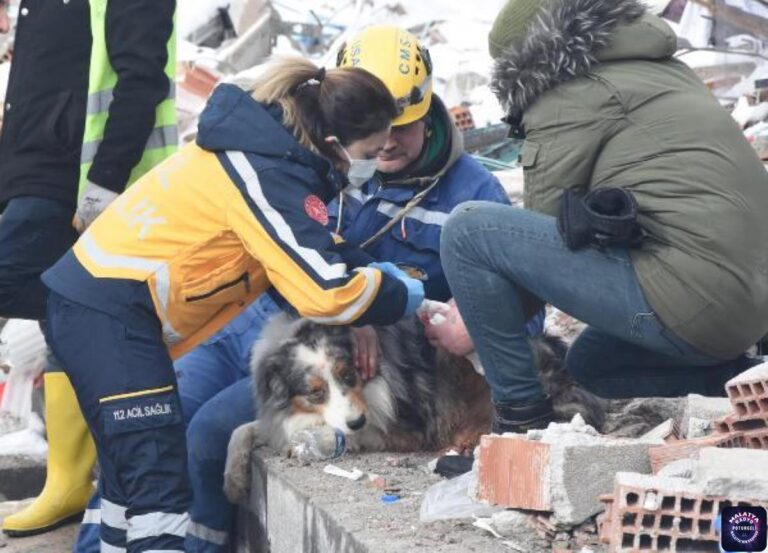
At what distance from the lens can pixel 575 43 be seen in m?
3.83

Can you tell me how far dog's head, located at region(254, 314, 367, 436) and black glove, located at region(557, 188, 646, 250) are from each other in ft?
3.49

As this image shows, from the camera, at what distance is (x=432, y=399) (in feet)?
15.5

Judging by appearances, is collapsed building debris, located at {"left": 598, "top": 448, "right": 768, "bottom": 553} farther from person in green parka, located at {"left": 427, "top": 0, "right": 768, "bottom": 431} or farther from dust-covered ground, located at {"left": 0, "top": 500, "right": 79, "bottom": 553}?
dust-covered ground, located at {"left": 0, "top": 500, "right": 79, "bottom": 553}

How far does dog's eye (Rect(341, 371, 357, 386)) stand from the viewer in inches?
177

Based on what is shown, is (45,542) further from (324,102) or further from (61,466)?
(324,102)

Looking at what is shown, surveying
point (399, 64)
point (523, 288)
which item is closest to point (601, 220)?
point (523, 288)

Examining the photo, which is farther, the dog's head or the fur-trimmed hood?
the dog's head

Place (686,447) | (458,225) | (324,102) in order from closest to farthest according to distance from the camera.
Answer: (686,447) < (458,225) < (324,102)

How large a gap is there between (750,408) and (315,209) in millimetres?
1409

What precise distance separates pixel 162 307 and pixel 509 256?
1.10m

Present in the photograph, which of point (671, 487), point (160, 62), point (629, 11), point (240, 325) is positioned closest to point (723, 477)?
point (671, 487)

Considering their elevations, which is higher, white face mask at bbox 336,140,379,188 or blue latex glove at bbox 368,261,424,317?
white face mask at bbox 336,140,379,188

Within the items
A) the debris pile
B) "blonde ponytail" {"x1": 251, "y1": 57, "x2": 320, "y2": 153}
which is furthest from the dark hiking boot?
"blonde ponytail" {"x1": 251, "y1": 57, "x2": 320, "y2": 153}

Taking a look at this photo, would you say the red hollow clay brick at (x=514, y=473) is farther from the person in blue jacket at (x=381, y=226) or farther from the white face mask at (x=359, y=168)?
the person in blue jacket at (x=381, y=226)
